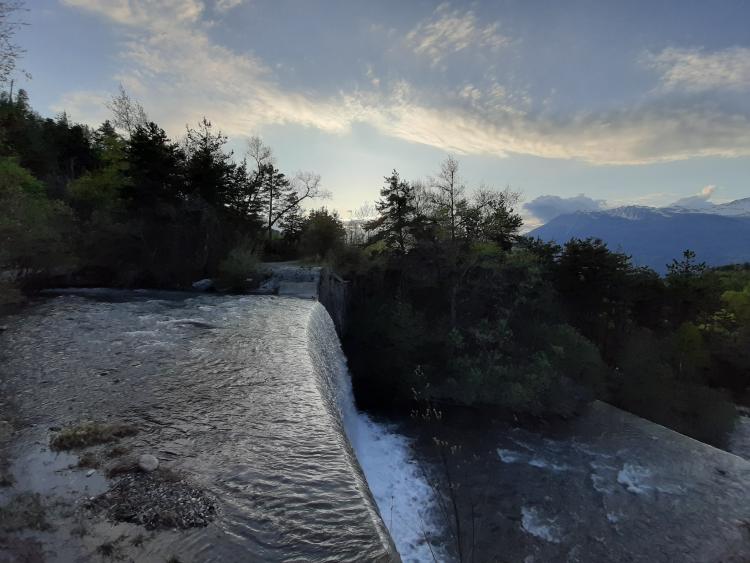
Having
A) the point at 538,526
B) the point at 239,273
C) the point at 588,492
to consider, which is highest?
the point at 239,273

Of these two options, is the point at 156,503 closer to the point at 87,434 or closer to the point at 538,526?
the point at 87,434

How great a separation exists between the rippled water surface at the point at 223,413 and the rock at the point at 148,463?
11 cm

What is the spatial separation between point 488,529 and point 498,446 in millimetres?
4151

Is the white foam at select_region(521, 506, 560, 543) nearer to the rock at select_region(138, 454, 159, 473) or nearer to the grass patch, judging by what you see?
the rock at select_region(138, 454, 159, 473)

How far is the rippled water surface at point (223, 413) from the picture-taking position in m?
3.01

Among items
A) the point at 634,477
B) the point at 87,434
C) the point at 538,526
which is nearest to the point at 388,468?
the point at 538,526

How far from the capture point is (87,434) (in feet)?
14.3

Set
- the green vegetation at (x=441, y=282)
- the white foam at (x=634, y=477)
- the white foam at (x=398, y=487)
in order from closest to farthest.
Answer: the white foam at (x=398, y=487), the white foam at (x=634, y=477), the green vegetation at (x=441, y=282)

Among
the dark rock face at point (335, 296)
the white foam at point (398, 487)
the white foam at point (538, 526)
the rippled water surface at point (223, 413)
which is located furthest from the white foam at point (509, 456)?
the dark rock face at point (335, 296)

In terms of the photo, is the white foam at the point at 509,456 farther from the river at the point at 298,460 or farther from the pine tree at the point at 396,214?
the pine tree at the point at 396,214

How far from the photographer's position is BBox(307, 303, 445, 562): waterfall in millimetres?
7746

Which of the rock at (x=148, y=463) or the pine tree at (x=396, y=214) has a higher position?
the pine tree at (x=396, y=214)

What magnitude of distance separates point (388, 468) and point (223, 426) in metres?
7.13

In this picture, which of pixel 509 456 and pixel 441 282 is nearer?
pixel 509 456
